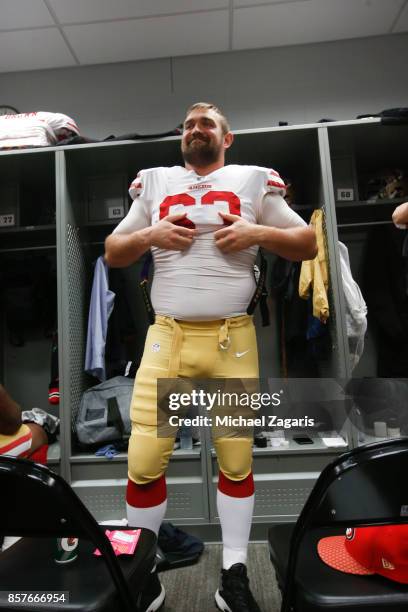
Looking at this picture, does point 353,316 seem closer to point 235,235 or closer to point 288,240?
point 288,240

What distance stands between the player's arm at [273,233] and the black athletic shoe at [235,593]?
0.96m

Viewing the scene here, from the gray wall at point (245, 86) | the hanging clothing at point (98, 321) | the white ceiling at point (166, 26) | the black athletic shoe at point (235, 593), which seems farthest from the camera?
the gray wall at point (245, 86)

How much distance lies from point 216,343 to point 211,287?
0.57 ft

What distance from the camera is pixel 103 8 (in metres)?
2.26

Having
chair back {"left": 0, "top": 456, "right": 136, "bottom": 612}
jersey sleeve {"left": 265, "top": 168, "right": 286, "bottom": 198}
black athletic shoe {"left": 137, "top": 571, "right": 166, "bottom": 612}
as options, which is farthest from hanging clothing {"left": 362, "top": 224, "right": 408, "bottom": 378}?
chair back {"left": 0, "top": 456, "right": 136, "bottom": 612}

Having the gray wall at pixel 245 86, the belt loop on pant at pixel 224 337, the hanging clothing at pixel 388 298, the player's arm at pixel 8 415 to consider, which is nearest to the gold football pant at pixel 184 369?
the belt loop on pant at pixel 224 337

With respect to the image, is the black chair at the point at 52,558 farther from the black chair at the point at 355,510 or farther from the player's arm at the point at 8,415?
the player's arm at the point at 8,415

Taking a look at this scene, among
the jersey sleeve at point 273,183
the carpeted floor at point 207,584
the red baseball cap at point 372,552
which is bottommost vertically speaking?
the carpeted floor at point 207,584

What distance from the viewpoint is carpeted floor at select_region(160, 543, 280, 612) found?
50.4 inches

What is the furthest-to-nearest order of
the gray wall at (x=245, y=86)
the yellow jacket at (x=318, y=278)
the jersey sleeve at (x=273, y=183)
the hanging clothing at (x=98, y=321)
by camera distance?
the gray wall at (x=245, y=86), the hanging clothing at (x=98, y=321), the yellow jacket at (x=318, y=278), the jersey sleeve at (x=273, y=183)

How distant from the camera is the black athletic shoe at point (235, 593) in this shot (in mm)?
1067

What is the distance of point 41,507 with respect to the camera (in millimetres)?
597

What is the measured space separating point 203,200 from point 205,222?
0.08m

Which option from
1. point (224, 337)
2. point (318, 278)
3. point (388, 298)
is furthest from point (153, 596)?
point (388, 298)
